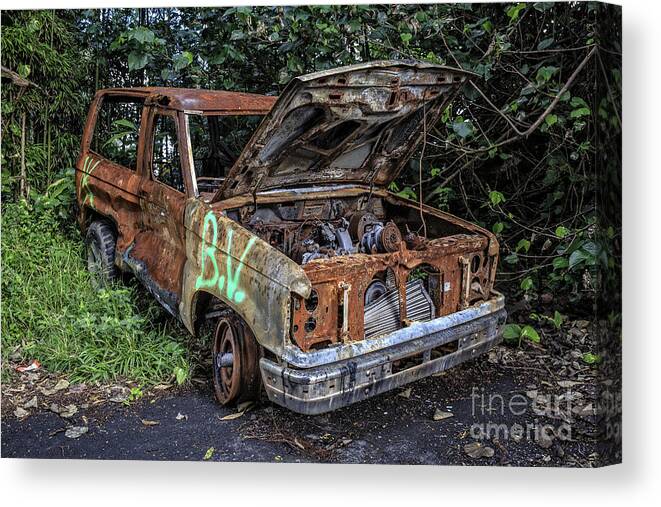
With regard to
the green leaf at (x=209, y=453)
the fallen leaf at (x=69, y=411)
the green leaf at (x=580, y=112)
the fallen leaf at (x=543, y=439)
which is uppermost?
the green leaf at (x=580, y=112)

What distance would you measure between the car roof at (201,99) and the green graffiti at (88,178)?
44 cm

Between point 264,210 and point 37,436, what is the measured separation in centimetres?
178

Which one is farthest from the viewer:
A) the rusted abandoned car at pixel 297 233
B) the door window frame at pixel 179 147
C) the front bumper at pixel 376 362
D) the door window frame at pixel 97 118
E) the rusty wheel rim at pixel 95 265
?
the rusty wheel rim at pixel 95 265

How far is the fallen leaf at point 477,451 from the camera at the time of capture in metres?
4.09

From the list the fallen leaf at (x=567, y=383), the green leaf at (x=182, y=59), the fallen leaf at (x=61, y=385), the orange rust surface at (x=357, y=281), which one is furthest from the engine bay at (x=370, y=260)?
the fallen leaf at (x=61, y=385)

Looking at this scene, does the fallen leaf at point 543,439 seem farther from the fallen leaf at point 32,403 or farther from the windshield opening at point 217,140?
the fallen leaf at point 32,403

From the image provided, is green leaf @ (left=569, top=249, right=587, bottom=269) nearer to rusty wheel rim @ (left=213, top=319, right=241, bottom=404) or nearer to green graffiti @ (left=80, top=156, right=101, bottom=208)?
rusty wheel rim @ (left=213, top=319, right=241, bottom=404)

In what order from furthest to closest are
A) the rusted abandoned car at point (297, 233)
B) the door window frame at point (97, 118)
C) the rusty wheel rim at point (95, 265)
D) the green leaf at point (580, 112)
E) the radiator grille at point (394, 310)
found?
1. the rusty wheel rim at point (95, 265)
2. the door window frame at point (97, 118)
3. the green leaf at point (580, 112)
4. the radiator grille at point (394, 310)
5. the rusted abandoned car at point (297, 233)

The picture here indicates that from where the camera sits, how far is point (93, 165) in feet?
16.0

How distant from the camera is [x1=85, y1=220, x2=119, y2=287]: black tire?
4.88 m

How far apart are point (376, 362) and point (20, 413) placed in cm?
211

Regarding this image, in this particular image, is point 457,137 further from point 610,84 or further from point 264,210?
point 264,210

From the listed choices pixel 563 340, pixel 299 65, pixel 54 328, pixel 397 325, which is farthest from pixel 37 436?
pixel 563 340

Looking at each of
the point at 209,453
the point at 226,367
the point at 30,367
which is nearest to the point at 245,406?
the point at 226,367
